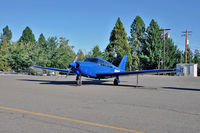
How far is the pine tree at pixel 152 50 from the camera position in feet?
186

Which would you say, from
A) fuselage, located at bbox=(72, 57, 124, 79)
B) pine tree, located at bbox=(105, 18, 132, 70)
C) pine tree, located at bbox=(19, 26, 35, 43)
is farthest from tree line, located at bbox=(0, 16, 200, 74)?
fuselage, located at bbox=(72, 57, 124, 79)

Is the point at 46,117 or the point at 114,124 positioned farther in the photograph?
the point at 46,117

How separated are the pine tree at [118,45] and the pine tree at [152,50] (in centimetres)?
560

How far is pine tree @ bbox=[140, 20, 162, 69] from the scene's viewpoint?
56.6 meters

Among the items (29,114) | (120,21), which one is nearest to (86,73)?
(29,114)

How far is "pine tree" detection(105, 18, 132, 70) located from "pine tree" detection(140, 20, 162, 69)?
560 centimetres

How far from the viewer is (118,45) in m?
56.8

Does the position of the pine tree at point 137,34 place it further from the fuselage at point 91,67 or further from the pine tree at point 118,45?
the fuselage at point 91,67

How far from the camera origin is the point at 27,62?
47.2 meters

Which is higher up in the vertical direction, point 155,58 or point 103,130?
point 155,58

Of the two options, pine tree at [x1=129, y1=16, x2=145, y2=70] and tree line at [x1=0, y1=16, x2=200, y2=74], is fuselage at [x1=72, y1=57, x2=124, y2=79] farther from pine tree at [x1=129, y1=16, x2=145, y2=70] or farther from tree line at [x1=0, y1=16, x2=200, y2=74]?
pine tree at [x1=129, y1=16, x2=145, y2=70]

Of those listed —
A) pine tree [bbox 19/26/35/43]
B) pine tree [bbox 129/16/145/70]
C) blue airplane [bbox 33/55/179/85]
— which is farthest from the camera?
pine tree [bbox 19/26/35/43]

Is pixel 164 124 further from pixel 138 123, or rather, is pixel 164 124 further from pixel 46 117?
pixel 46 117

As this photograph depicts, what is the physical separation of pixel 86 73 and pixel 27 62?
112 feet
